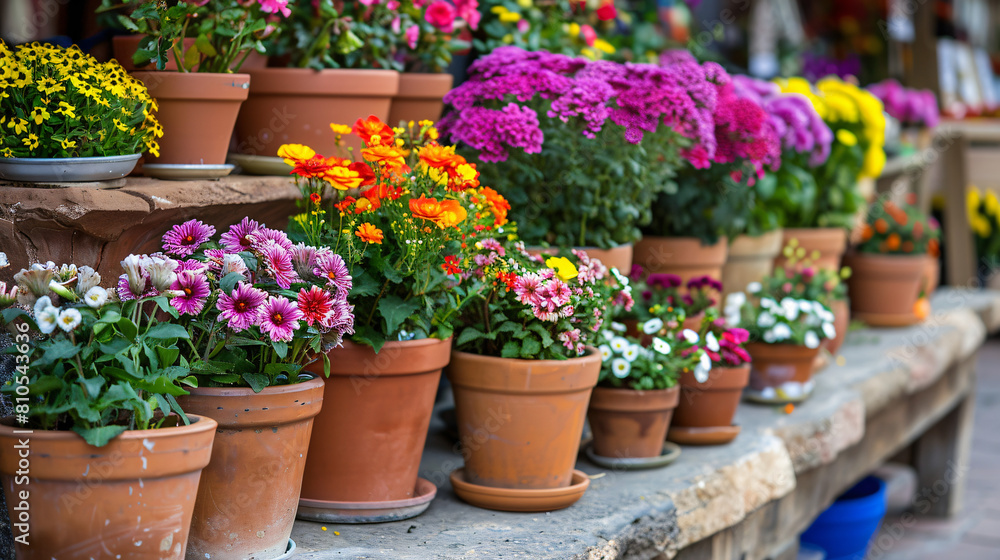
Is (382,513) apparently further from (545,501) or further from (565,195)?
(565,195)

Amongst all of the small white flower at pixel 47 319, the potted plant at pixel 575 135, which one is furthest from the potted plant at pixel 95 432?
the potted plant at pixel 575 135

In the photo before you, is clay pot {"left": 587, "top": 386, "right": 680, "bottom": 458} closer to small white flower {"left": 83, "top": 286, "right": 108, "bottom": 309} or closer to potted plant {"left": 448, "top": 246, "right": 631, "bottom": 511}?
potted plant {"left": 448, "top": 246, "right": 631, "bottom": 511}

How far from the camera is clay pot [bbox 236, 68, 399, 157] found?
6.68 feet

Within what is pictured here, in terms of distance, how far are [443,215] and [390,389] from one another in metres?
0.36

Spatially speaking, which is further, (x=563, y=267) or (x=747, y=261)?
(x=747, y=261)

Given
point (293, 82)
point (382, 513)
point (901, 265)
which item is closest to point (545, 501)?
point (382, 513)

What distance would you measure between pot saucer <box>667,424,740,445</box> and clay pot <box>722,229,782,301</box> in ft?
2.25

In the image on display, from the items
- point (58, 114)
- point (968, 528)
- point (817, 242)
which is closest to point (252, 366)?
point (58, 114)

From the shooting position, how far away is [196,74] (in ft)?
5.88

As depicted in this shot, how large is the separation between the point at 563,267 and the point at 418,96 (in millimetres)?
699

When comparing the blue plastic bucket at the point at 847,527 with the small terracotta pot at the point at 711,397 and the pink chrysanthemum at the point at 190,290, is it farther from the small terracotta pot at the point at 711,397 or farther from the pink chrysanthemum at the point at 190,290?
the pink chrysanthemum at the point at 190,290

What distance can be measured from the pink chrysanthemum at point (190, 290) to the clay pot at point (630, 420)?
998mm

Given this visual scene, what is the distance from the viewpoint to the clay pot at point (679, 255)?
268 centimetres

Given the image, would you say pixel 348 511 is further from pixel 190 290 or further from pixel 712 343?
pixel 712 343
